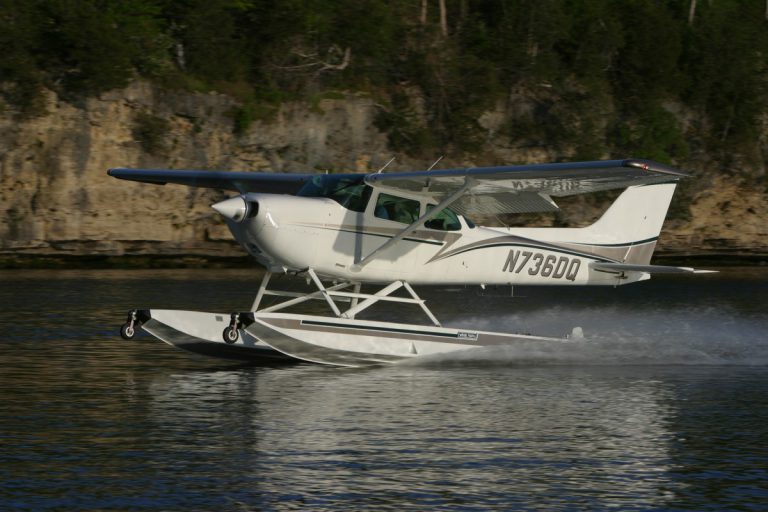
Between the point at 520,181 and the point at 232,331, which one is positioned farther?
the point at 520,181

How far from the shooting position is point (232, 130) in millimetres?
32031

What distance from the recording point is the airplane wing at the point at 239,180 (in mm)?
14805

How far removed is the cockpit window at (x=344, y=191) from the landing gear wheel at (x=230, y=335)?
1.90 meters

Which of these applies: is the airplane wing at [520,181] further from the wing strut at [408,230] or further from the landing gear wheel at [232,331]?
the landing gear wheel at [232,331]

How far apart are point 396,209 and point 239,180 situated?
2.91 metres

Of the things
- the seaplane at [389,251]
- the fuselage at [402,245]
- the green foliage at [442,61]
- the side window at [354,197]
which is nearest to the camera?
the seaplane at [389,251]

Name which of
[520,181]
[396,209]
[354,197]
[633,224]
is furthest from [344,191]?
[633,224]

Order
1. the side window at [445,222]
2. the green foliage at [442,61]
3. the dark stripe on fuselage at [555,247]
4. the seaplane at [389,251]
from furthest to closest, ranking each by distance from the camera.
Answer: the green foliage at [442,61] < the dark stripe on fuselage at [555,247] < the side window at [445,222] < the seaplane at [389,251]

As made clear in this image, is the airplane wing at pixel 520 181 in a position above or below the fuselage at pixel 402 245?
above

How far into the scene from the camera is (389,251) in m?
13.1

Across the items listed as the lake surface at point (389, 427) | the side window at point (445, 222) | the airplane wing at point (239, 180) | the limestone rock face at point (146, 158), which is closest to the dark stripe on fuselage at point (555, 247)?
the side window at point (445, 222)

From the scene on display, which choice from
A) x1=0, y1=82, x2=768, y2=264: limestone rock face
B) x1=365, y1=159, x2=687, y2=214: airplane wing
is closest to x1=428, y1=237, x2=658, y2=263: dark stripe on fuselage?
x1=365, y1=159, x2=687, y2=214: airplane wing

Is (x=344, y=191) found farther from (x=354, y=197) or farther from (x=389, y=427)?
(x=389, y=427)

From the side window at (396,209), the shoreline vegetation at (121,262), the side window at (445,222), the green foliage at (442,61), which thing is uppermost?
the green foliage at (442,61)
